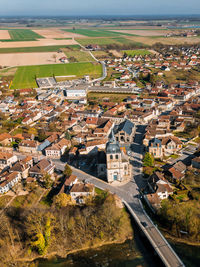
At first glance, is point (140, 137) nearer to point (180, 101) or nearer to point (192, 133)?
point (192, 133)

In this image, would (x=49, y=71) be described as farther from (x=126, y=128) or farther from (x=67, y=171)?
(x=67, y=171)

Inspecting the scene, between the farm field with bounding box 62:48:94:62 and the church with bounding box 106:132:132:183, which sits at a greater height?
the farm field with bounding box 62:48:94:62

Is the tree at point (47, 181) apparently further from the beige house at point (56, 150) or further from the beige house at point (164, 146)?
the beige house at point (164, 146)

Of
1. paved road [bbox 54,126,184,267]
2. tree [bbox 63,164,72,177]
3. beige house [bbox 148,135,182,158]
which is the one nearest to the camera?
paved road [bbox 54,126,184,267]

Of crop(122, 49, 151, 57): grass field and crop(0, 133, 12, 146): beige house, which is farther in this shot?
crop(122, 49, 151, 57): grass field

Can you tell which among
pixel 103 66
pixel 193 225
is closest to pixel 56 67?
pixel 103 66

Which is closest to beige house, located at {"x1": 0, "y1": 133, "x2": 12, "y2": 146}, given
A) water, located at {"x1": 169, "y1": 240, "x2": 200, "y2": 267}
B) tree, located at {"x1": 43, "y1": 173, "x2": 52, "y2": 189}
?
tree, located at {"x1": 43, "y1": 173, "x2": 52, "y2": 189}

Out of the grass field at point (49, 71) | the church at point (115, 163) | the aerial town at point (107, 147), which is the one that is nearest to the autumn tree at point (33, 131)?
the aerial town at point (107, 147)

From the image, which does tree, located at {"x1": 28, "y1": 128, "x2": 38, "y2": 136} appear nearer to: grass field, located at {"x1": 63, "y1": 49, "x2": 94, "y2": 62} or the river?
the river
